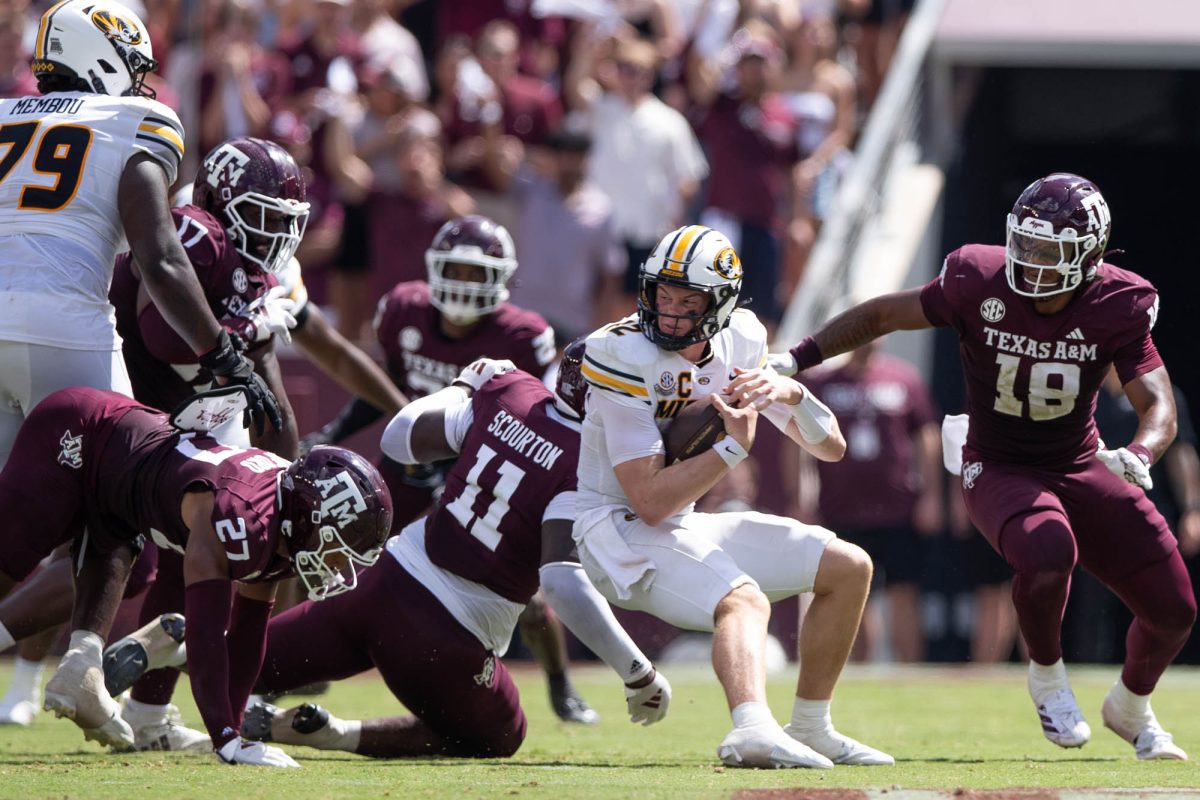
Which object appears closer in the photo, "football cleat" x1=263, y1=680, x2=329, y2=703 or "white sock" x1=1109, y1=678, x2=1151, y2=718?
"football cleat" x1=263, y1=680, x2=329, y2=703

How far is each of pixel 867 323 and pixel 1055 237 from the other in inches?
28.1

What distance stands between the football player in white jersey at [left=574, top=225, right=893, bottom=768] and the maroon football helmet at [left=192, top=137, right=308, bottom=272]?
1.41m

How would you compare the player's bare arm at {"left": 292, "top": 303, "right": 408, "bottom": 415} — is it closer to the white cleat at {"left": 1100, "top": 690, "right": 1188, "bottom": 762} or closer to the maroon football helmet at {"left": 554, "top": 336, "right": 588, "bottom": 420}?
the maroon football helmet at {"left": 554, "top": 336, "right": 588, "bottom": 420}

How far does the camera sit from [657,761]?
19.1 feet

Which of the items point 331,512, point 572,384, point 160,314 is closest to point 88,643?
point 331,512

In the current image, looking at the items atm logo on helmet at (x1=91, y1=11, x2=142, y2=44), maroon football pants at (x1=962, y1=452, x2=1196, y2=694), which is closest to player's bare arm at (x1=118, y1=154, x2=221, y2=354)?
atm logo on helmet at (x1=91, y1=11, x2=142, y2=44)

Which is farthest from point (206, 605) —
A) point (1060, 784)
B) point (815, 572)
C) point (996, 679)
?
point (996, 679)

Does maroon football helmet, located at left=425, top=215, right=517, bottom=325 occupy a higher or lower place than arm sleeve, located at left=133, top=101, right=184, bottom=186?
lower

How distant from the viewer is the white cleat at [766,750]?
512 centimetres

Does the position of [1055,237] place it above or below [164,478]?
above

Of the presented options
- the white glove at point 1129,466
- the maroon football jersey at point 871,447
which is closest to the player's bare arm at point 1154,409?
the white glove at point 1129,466

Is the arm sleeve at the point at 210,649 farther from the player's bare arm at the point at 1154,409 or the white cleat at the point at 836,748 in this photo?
the player's bare arm at the point at 1154,409

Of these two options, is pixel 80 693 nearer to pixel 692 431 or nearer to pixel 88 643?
pixel 88 643

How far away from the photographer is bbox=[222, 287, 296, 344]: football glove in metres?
6.34
